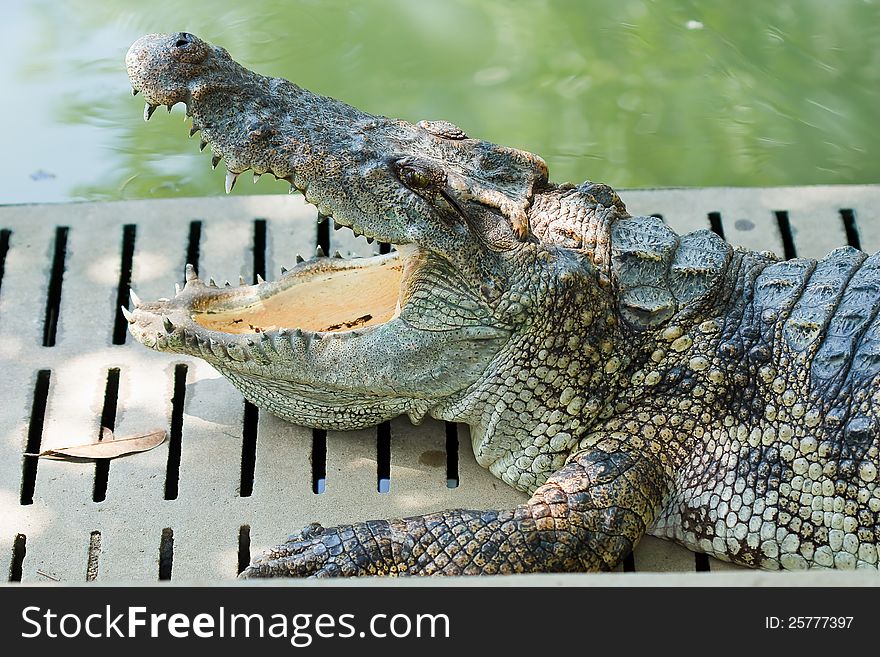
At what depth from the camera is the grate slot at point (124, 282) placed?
4512 millimetres

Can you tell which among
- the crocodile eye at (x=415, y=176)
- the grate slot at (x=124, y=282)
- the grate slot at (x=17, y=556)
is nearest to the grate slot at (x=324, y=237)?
the grate slot at (x=124, y=282)

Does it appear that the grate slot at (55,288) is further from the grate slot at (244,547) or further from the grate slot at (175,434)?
the grate slot at (244,547)

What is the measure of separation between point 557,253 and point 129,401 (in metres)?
1.69

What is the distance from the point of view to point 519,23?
22.4ft

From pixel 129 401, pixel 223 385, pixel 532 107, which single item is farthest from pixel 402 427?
pixel 532 107

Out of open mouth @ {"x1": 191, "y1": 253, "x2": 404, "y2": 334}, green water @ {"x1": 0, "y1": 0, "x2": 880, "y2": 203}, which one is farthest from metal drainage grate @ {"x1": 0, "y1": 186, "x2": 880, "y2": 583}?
green water @ {"x1": 0, "y1": 0, "x2": 880, "y2": 203}

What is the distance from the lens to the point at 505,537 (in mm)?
3561

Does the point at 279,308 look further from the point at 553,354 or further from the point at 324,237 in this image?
the point at 553,354

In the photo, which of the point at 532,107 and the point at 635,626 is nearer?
the point at 635,626

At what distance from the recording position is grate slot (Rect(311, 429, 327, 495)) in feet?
13.3

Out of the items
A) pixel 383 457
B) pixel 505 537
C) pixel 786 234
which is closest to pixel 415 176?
pixel 383 457

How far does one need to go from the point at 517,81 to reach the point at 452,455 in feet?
9.89

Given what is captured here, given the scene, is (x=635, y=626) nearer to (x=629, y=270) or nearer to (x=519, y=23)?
(x=629, y=270)

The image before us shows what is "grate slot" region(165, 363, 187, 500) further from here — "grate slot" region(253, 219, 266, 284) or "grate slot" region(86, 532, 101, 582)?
"grate slot" region(253, 219, 266, 284)
